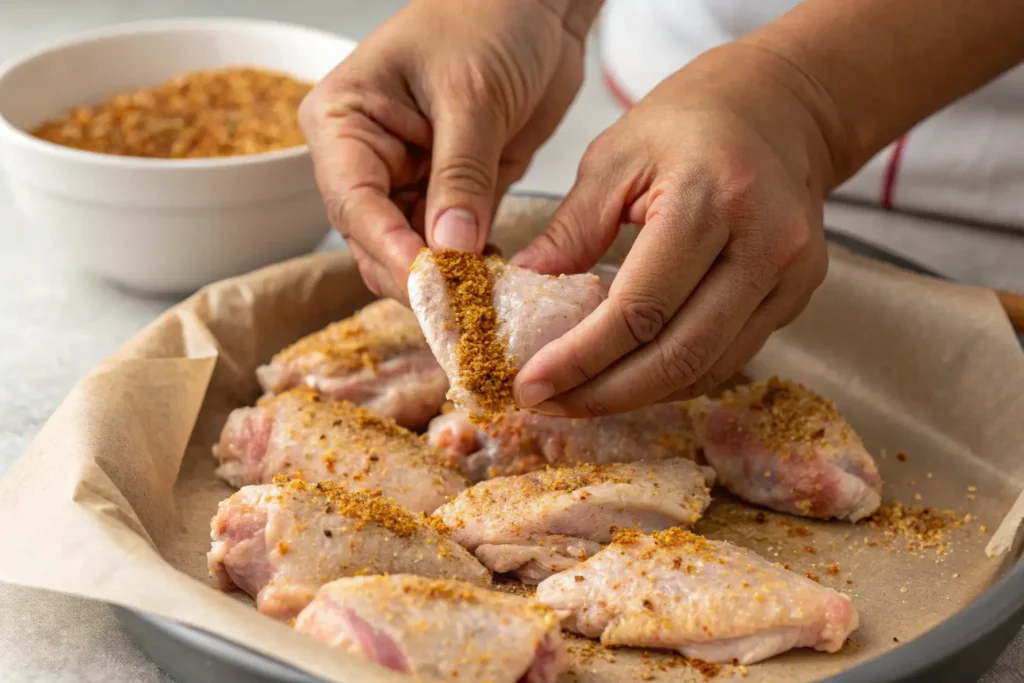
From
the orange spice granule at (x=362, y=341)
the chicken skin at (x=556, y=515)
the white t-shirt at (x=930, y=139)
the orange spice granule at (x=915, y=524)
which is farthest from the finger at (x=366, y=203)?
the white t-shirt at (x=930, y=139)

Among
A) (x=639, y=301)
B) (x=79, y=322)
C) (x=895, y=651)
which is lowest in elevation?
(x=79, y=322)

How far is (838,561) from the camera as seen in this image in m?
1.84

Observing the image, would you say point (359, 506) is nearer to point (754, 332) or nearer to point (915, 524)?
point (754, 332)

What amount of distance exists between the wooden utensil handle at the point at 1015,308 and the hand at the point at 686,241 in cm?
55

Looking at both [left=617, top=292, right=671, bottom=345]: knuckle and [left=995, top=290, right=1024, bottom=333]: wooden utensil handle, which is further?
[left=995, top=290, right=1024, bottom=333]: wooden utensil handle

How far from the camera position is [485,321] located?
1699mm

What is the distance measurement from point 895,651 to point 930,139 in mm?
1830

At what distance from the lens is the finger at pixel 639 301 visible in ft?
5.33

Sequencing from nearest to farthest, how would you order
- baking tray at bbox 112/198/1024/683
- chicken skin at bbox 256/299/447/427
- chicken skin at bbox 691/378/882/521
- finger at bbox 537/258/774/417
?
baking tray at bbox 112/198/1024/683 → finger at bbox 537/258/774/417 → chicken skin at bbox 691/378/882/521 → chicken skin at bbox 256/299/447/427

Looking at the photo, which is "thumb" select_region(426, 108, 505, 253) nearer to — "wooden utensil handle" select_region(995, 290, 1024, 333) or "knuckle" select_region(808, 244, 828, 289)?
"knuckle" select_region(808, 244, 828, 289)

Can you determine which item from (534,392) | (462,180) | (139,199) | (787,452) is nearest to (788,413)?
(787,452)

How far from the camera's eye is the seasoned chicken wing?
1681mm

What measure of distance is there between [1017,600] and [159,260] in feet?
6.00

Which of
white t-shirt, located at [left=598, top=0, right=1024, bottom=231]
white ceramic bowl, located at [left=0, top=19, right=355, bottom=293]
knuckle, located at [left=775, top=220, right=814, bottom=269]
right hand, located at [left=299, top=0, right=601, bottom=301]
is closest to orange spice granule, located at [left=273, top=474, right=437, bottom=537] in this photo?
right hand, located at [left=299, top=0, right=601, bottom=301]
